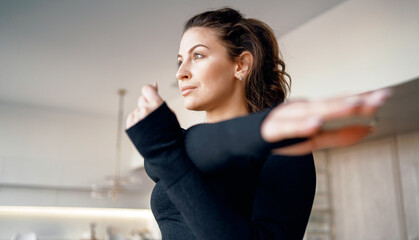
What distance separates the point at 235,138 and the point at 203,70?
0.38 metres

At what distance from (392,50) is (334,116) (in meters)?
A: 2.66

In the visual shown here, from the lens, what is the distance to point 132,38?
380cm

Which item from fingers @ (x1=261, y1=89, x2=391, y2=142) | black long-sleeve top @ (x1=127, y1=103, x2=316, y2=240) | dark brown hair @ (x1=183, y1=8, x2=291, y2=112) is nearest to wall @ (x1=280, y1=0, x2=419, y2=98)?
dark brown hair @ (x1=183, y1=8, x2=291, y2=112)

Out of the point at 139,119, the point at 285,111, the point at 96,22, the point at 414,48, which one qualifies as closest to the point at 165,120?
the point at 139,119

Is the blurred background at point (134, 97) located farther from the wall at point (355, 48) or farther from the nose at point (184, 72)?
the nose at point (184, 72)

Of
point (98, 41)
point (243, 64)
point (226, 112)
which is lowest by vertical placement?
point (226, 112)

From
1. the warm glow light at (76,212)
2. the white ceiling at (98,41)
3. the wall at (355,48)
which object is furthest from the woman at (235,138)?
the warm glow light at (76,212)

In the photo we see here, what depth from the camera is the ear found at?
0.88 metres

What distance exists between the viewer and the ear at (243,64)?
34.4 inches

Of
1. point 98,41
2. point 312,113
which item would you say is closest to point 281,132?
point 312,113

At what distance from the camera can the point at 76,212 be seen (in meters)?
6.23

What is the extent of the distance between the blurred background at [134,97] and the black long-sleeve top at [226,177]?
7.39 feet

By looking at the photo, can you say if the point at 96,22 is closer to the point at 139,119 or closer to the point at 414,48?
the point at 414,48

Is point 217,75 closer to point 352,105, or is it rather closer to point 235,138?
point 235,138
